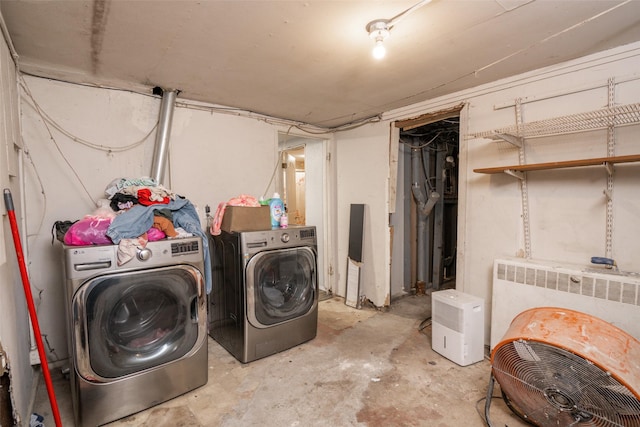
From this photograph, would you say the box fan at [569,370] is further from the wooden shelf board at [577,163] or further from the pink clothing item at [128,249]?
the pink clothing item at [128,249]

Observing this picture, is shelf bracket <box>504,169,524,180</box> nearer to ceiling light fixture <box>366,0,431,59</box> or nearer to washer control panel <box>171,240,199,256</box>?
ceiling light fixture <box>366,0,431,59</box>

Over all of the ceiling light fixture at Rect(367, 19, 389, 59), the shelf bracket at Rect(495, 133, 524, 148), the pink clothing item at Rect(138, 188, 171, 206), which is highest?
the ceiling light fixture at Rect(367, 19, 389, 59)

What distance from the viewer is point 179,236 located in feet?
6.04

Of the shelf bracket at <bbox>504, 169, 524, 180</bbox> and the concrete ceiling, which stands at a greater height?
the concrete ceiling

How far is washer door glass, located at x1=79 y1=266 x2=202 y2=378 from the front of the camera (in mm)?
1528

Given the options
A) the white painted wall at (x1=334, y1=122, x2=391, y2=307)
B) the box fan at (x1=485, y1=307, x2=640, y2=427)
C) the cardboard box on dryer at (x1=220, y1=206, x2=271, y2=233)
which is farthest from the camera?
the white painted wall at (x1=334, y1=122, x2=391, y2=307)

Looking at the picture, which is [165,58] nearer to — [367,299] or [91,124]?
[91,124]

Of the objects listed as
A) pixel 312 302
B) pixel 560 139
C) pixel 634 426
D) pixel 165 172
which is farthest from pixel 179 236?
pixel 560 139

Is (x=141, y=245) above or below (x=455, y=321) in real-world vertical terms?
above

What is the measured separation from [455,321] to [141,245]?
83.4 inches

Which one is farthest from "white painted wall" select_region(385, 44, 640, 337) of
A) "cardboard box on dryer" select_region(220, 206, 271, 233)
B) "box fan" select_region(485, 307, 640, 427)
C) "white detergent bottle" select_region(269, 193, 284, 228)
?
"cardboard box on dryer" select_region(220, 206, 271, 233)

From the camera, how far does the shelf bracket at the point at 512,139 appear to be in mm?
2089

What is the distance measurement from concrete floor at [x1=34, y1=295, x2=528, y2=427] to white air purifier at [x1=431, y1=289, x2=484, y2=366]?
0.25ft

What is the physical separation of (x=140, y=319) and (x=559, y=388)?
2099 mm
